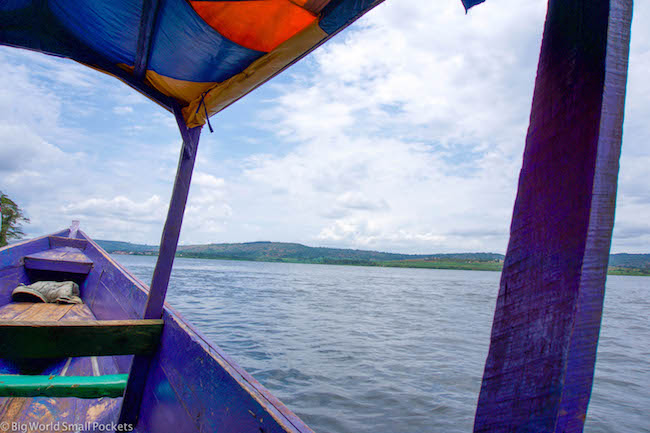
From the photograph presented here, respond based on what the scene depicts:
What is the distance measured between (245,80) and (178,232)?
55.9 inches

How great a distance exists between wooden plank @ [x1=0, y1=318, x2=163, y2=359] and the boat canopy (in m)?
1.71

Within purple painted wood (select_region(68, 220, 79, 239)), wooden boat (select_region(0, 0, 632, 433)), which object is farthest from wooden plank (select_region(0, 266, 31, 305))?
purple painted wood (select_region(68, 220, 79, 239))

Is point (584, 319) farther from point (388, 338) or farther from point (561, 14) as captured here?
point (388, 338)

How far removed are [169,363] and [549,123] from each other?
253cm

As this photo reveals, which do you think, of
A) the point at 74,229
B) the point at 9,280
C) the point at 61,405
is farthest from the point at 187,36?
the point at 74,229

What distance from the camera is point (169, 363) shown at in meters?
2.31

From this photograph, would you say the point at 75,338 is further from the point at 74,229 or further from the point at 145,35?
the point at 74,229

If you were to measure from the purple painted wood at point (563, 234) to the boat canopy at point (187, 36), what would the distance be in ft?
4.13

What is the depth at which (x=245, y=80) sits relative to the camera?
2381 millimetres

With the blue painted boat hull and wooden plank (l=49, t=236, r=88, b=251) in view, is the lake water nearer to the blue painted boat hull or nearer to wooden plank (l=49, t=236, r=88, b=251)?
the blue painted boat hull

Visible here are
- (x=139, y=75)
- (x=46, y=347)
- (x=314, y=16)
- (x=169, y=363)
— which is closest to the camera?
(x=314, y=16)

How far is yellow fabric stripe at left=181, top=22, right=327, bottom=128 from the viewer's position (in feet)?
6.42

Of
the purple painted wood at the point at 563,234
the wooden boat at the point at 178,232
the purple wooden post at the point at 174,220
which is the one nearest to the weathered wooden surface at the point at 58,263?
the wooden boat at the point at 178,232

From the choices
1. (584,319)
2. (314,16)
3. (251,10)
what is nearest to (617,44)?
(584,319)
